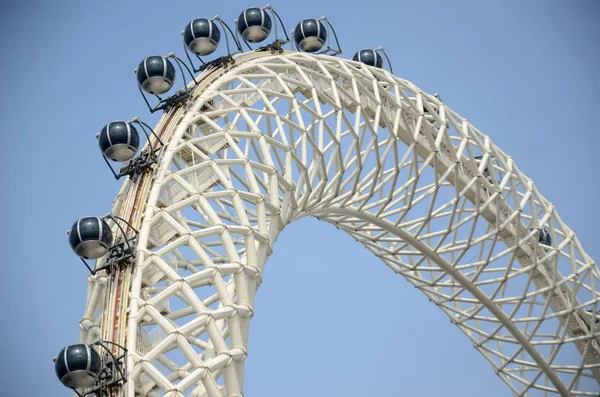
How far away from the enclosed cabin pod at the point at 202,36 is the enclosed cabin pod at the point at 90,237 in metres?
13.4

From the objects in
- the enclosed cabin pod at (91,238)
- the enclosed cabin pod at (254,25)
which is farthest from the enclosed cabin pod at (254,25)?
the enclosed cabin pod at (91,238)

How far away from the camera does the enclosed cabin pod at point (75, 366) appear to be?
1192 inches

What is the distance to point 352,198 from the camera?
51750 millimetres

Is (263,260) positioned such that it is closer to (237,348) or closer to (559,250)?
(237,348)

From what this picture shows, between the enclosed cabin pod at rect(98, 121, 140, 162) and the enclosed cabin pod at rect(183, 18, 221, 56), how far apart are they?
900cm

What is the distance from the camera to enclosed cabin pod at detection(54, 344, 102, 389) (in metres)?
30.3

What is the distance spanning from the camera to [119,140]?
3659 centimetres

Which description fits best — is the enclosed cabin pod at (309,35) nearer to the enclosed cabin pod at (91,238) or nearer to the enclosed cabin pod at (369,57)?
the enclosed cabin pod at (369,57)

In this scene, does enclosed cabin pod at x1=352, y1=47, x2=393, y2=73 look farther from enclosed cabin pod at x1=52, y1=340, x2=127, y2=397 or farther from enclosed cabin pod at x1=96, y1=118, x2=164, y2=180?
enclosed cabin pod at x1=52, y1=340, x2=127, y2=397

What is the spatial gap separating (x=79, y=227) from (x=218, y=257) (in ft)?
34.7

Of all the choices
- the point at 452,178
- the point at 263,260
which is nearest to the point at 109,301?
the point at 263,260

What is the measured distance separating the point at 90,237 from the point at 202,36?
14.2 metres

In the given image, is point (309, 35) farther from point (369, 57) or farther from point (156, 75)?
point (156, 75)

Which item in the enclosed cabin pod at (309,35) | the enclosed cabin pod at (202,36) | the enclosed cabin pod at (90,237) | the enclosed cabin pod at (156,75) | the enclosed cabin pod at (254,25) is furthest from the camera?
the enclosed cabin pod at (309,35)
